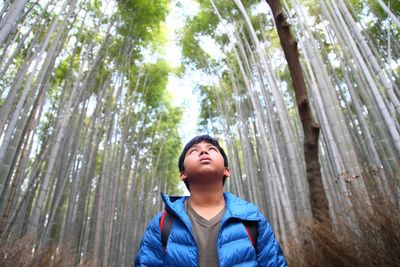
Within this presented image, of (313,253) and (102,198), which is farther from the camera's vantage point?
(102,198)

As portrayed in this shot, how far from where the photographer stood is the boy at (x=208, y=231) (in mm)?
1052

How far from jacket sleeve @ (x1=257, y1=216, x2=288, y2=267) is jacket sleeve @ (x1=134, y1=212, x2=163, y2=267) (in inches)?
14.2

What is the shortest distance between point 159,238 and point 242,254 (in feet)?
0.99

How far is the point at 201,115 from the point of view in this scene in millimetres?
10047

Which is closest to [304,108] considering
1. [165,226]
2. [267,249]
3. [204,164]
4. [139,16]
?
[204,164]

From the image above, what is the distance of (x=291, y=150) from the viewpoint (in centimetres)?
367

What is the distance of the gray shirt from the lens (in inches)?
41.4

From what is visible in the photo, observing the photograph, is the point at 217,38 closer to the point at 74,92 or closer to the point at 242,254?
the point at 74,92

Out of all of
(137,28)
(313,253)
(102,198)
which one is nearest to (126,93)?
(137,28)

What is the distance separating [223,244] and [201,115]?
9.04 m

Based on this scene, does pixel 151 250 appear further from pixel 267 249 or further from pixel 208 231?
pixel 267 249

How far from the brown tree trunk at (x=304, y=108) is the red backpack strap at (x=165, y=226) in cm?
76

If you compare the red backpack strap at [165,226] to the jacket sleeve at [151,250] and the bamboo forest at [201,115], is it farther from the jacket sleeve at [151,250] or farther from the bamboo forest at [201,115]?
A: the bamboo forest at [201,115]

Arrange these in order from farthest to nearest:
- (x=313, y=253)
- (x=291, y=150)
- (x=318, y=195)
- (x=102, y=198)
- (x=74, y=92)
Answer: (x=102, y=198), (x=74, y=92), (x=291, y=150), (x=313, y=253), (x=318, y=195)
